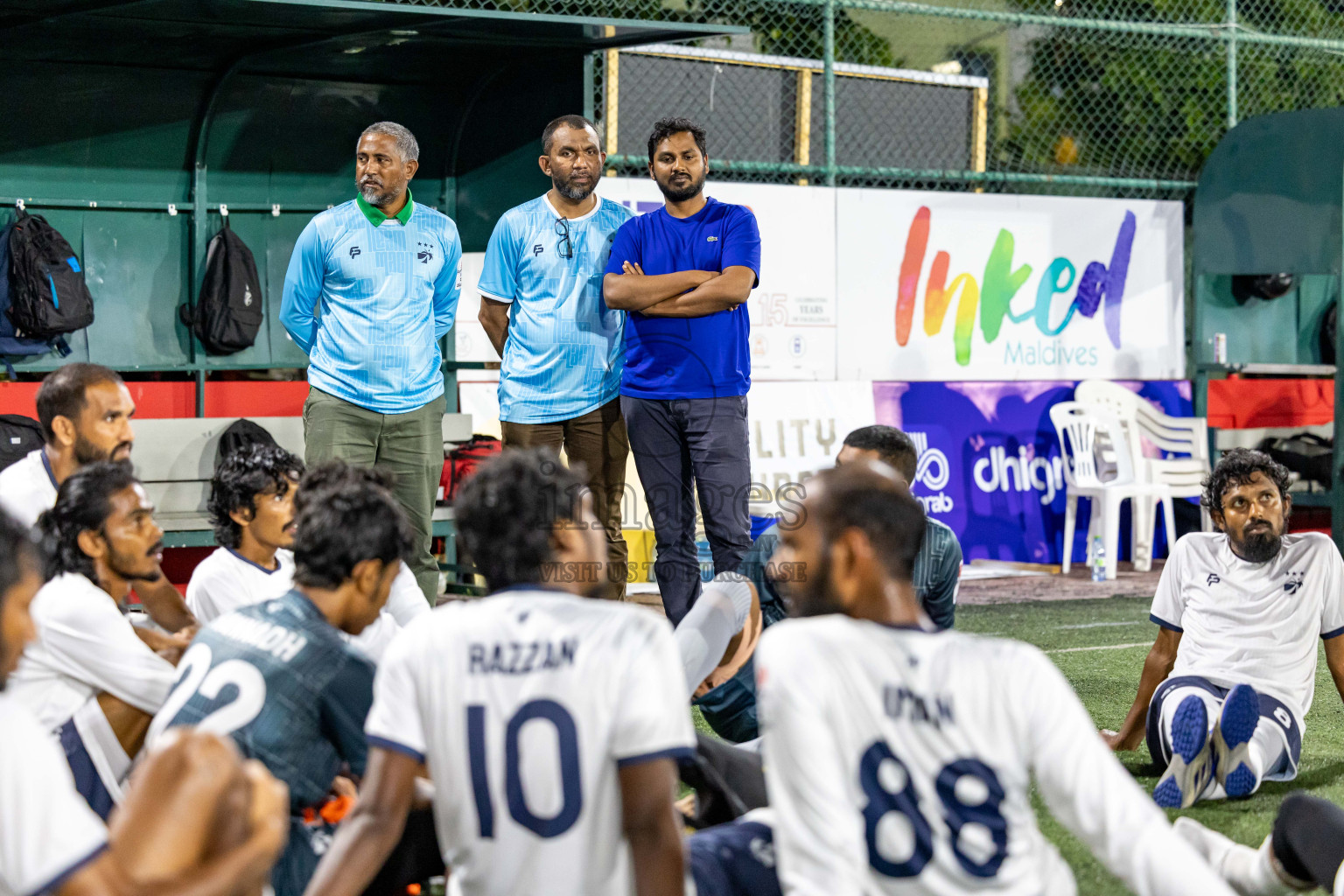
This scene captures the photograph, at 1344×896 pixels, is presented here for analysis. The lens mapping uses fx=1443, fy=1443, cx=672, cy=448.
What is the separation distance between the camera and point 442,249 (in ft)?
20.9

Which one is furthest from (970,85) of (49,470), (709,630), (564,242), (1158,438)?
(49,470)

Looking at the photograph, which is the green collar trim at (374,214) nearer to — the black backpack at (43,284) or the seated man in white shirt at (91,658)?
the black backpack at (43,284)

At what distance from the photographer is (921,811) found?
7.61 ft

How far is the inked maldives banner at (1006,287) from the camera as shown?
9.96m

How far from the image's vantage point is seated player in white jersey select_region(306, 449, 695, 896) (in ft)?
7.89

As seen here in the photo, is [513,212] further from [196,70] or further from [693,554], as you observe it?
[196,70]

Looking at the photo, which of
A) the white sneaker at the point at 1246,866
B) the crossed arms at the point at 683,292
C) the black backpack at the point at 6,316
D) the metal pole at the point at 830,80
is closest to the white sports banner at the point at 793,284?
the metal pole at the point at 830,80

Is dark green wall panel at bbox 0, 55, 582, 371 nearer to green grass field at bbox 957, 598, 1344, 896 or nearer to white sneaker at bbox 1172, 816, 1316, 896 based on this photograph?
green grass field at bbox 957, 598, 1344, 896

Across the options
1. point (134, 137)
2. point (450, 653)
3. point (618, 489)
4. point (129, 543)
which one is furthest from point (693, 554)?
point (134, 137)

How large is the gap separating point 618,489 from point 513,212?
1.25 meters

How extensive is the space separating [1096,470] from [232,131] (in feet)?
20.6

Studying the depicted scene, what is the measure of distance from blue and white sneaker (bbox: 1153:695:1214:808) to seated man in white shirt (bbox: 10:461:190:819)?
285 centimetres

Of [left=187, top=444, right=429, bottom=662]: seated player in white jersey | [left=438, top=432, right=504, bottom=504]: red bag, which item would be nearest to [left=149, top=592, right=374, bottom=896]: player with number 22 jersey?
[left=187, top=444, right=429, bottom=662]: seated player in white jersey

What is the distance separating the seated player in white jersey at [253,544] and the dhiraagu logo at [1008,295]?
636 centimetres
